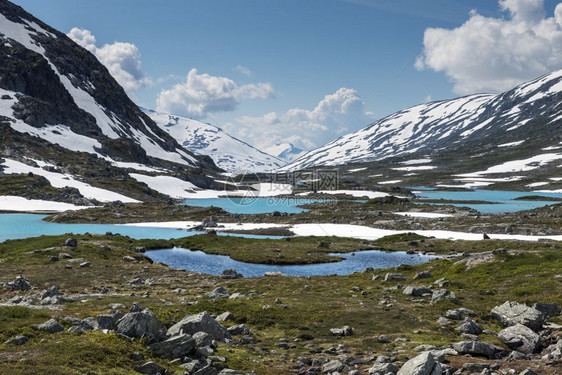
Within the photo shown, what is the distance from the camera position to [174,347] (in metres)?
19.6

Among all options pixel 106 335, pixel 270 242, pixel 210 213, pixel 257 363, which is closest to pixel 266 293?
pixel 257 363

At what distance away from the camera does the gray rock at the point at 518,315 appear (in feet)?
85.5

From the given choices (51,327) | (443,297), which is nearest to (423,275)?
(443,297)

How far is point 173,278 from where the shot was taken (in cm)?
5025

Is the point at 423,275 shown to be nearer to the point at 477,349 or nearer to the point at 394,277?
the point at 394,277

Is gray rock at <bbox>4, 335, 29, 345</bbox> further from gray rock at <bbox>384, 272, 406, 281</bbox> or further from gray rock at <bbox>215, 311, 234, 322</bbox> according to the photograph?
gray rock at <bbox>384, 272, 406, 281</bbox>

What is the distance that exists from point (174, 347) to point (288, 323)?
33.9ft

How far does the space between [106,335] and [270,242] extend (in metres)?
68.5

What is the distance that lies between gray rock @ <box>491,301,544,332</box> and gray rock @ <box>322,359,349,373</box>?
1348 centimetres

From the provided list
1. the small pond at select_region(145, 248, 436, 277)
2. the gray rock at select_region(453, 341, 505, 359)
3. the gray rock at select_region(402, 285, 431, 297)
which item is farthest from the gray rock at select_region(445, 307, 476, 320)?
the small pond at select_region(145, 248, 436, 277)

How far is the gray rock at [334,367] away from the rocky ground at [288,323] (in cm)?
6

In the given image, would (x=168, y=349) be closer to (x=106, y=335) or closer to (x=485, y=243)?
(x=106, y=335)

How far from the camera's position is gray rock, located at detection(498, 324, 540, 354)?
22723 millimetres

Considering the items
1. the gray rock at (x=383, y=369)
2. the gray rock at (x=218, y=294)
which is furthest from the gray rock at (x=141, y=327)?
the gray rock at (x=218, y=294)
